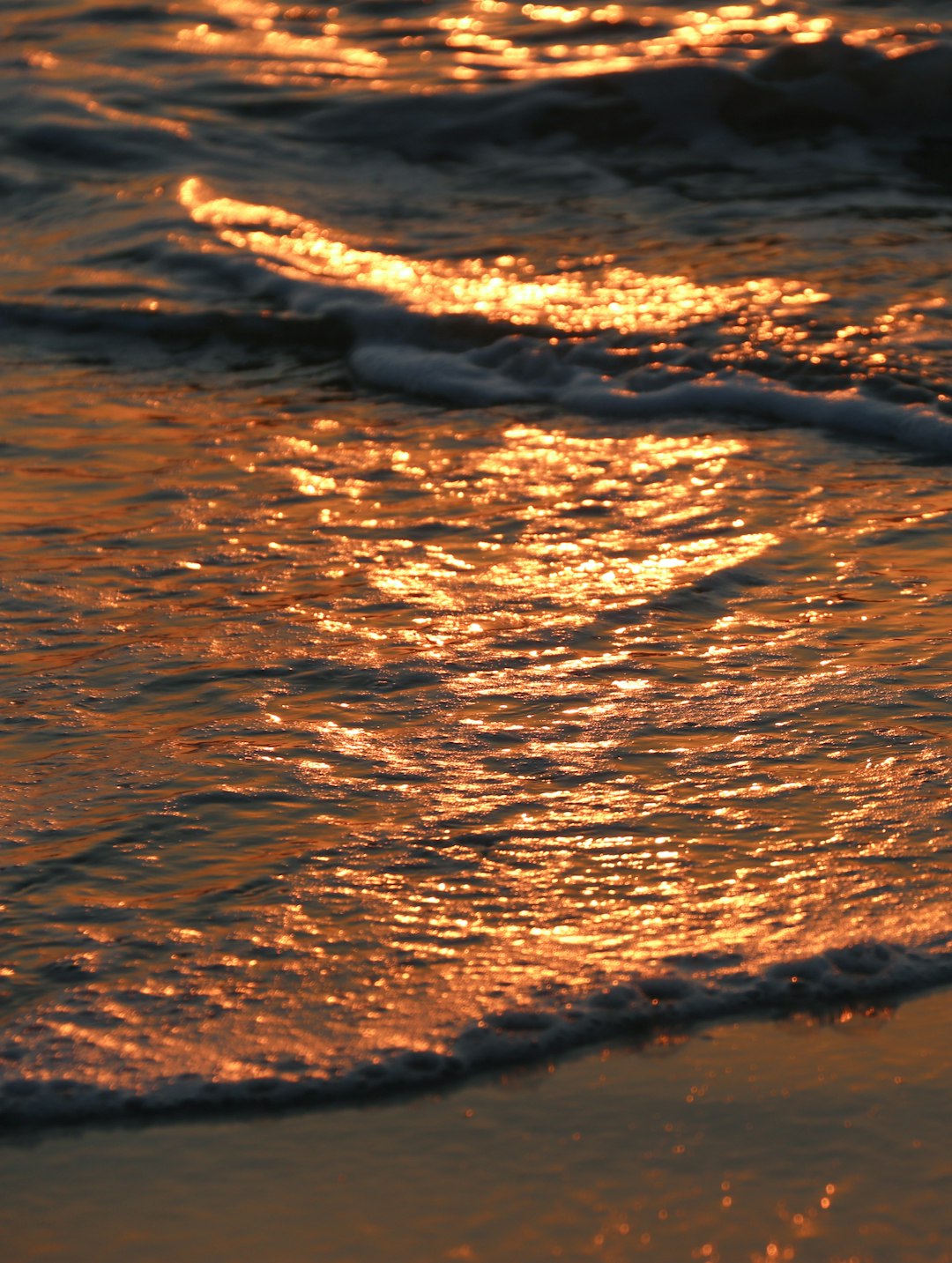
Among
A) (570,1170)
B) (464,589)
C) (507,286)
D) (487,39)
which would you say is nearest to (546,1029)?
(570,1170)

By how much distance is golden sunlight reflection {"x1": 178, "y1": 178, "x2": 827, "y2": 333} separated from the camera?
6176 millimetres

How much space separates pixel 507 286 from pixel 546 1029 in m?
4.77

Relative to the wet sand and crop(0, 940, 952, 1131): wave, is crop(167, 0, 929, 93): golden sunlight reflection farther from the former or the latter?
the wet sand

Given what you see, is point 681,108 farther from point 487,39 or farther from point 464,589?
point 464,589

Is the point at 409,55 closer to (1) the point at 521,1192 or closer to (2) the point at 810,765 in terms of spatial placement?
(2) the point at 810,765

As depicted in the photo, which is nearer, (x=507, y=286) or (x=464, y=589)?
(x=464, y=589)

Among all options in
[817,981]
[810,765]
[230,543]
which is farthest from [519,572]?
[817,981]

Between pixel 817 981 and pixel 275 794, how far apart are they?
3.30 ft

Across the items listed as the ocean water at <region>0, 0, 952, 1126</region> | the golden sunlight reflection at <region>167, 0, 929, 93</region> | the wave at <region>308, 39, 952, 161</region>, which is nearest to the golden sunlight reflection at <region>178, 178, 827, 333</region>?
the ocean water at <region>0, 0, 952, 1126</region>

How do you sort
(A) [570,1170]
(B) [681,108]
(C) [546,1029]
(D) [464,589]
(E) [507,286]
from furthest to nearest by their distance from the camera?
1. (B) [681,108]
2. (E) [507,286]
3. (D) [464,589]
4. (C) [546,1029]
5. (A) [570,1170]

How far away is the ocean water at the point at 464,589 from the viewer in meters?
2.46

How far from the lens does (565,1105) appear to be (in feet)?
7.25

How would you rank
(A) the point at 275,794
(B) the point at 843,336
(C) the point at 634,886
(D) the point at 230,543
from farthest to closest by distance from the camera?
(B) the point at 843,336 → (D) the point at 230,543 → (A) the point at 275,794 → (C) the point at 634,886

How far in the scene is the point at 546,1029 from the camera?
2348mm
